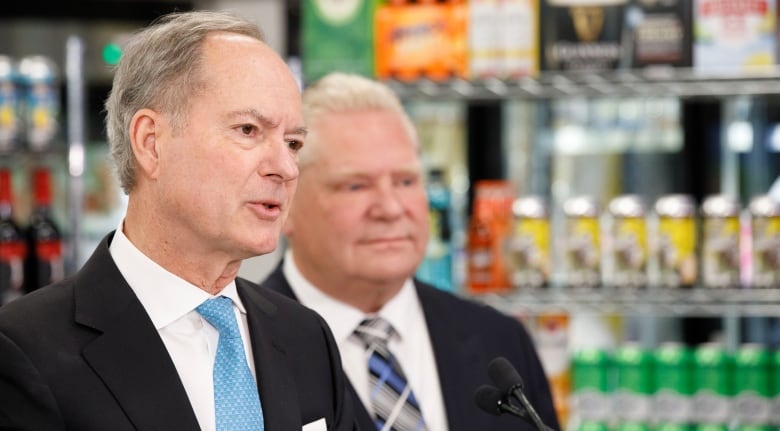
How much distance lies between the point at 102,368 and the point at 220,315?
0.60 ft

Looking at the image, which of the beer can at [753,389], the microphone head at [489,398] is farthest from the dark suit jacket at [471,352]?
the beer can at [753,389]

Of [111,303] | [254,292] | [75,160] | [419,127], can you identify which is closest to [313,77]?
[419,127]

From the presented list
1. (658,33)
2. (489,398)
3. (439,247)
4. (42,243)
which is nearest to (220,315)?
(489,398)

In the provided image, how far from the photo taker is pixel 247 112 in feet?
5.27

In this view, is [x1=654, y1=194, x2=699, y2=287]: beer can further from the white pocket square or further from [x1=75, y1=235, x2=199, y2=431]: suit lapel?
[x1=75, y1=235, x2=199, y2=431]: suit lapel

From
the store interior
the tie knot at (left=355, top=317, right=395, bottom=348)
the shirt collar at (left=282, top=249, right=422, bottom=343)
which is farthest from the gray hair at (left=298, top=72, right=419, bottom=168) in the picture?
the store interior

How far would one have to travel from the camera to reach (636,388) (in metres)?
3.34

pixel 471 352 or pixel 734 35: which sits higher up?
pixel 734 35

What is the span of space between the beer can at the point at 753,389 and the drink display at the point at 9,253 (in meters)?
2.22

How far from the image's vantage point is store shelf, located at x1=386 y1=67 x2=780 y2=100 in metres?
3.27

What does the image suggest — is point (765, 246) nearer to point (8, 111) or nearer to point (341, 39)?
point (341, 39)

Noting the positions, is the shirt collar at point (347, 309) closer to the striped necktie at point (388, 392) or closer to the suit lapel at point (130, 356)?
the striped necktie at point (388, 392)

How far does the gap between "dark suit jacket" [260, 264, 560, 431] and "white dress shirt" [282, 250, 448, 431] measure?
26 millimetres

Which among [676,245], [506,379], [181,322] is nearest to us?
[181,322]
